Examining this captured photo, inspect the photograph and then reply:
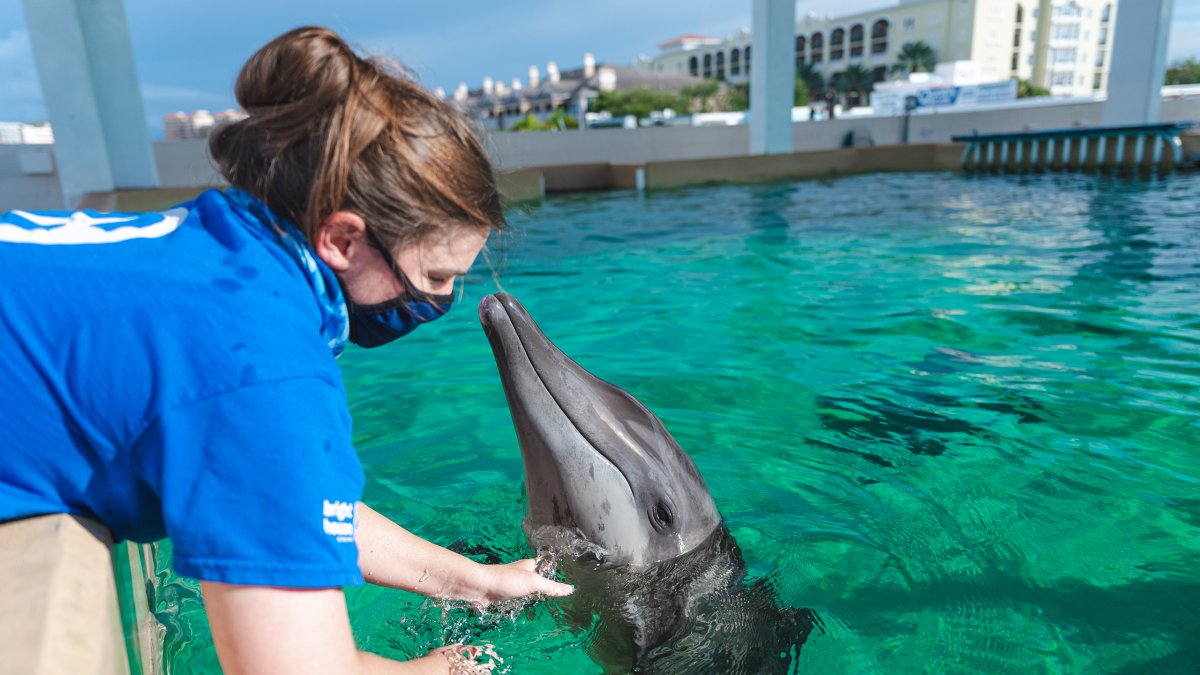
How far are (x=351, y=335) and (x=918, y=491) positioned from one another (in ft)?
8.12

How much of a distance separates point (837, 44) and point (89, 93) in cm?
8947

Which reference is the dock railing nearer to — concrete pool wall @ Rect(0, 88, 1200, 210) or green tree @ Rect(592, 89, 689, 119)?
concrete pool wall @ Rect(0, 88, 1200, 210)

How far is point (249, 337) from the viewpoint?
110 centimetres

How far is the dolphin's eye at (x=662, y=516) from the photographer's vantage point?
7.39 feet

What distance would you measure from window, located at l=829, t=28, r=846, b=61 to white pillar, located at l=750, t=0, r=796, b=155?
7831 cm

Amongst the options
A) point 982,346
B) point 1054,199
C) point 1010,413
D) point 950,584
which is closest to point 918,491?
point 950,584

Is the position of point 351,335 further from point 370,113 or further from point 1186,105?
point 1186,105

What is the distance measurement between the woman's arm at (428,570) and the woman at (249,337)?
1.96ft

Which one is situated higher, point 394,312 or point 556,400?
point 394,312

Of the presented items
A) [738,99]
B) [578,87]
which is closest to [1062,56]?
[738,99]

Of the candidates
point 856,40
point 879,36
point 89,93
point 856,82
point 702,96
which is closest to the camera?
point 89,93

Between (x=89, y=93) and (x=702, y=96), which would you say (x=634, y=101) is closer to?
(x=702, y=96)

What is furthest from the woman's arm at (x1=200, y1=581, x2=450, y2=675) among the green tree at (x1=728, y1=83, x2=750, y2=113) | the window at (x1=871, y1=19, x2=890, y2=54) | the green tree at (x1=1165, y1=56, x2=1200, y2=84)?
the window at (x1=871, y1=19, x2=890, y2=54)

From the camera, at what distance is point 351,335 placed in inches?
61.2
